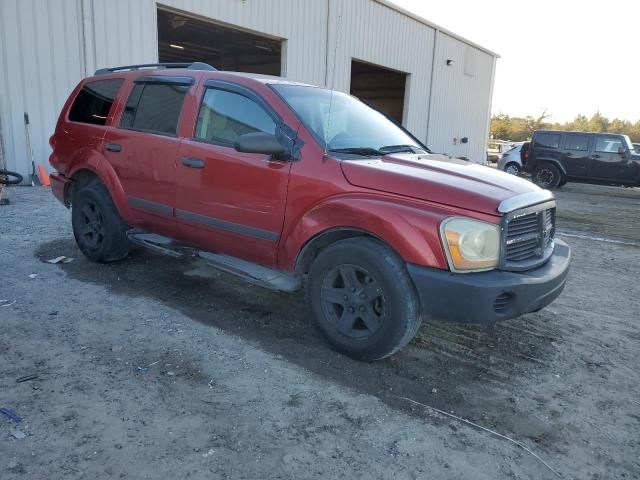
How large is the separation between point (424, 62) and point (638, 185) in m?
8.74

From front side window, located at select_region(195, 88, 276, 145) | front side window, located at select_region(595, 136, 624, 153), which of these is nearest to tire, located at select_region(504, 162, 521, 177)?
front side window, located at select_region(595, 136, 624, 153)

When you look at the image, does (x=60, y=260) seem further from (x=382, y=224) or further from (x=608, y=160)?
(x=608, y=160)

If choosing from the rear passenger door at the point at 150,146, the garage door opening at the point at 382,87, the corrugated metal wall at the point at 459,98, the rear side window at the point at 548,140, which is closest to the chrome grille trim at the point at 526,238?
the rear passenger door at the point at 150,146

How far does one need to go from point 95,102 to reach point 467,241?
4095 mm

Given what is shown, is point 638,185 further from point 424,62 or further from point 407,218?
point 407,218

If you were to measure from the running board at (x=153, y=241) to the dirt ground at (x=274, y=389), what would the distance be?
399 mm

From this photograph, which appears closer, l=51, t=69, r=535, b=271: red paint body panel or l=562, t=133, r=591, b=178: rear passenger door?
l=51, t=69, r=535, b=271: red paint body panel

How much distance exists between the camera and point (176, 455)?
2.42 meters

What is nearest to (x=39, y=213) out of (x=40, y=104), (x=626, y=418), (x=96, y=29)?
(x=40, y=104)

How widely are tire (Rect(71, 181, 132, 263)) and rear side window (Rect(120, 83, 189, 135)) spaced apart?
30.7 inches

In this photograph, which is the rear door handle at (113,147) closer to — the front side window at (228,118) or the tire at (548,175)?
the front side window at (228,118)

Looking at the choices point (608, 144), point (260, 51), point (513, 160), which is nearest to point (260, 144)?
point (608, 144)

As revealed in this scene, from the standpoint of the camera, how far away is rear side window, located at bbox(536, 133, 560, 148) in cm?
1696

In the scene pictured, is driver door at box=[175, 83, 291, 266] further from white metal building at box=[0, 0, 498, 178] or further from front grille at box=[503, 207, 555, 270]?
front grille at box=[503, 207, 555, 270]
